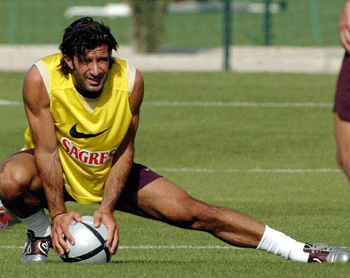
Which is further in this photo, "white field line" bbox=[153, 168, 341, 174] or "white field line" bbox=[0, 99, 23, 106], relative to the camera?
"white field line" bbox=[0, 99, 23, 106]

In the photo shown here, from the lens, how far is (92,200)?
5.34 metres

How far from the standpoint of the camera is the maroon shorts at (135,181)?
17.3 feet

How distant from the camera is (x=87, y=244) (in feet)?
15.9

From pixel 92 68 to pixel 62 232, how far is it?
101 cm

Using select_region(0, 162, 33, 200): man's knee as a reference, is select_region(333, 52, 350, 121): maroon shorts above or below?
above

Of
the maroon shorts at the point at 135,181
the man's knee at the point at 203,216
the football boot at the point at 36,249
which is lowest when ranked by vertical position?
the football boot at the point at 36,249

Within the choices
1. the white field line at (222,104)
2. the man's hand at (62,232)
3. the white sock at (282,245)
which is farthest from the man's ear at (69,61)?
the white field line at (222,104)

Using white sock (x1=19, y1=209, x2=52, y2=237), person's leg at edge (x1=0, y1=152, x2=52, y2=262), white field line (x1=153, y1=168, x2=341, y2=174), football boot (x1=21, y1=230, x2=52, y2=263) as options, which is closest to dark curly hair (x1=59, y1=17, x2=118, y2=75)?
person's leg at edge (x1=0, y1=152, x2=52, y2=262)

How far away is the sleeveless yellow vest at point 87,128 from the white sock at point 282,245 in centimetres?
112

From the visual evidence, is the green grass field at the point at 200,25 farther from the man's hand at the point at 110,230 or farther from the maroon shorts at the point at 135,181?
the man's hand at the point at 110,230

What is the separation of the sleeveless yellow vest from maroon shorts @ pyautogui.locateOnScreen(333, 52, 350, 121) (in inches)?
61.9

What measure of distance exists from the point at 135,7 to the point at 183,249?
12755 mm

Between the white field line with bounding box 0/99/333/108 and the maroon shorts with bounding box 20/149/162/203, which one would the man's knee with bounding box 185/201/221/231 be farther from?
the white field line with bounding box 0/99/333/108

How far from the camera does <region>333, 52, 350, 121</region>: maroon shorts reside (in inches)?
163
